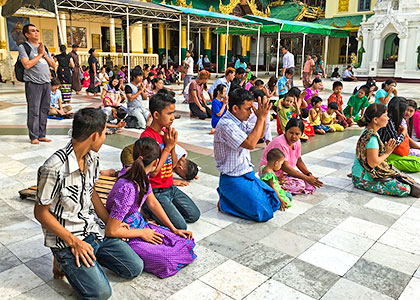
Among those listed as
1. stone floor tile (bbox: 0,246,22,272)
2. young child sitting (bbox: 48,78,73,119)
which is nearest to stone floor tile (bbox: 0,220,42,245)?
stone floor tile (bbox: 0,246,22,272)

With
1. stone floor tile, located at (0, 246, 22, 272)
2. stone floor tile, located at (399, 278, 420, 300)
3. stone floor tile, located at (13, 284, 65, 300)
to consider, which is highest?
stone floor tile, located at (0, 246, 22, 272)

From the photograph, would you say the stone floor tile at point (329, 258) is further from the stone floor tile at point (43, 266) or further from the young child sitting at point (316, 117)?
the young child sitting at point (316, 117)

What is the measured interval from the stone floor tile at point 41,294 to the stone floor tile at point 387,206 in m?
3.27

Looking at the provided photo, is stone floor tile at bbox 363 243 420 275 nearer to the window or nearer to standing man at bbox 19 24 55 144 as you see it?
standing man at bbox 19 24 55 144

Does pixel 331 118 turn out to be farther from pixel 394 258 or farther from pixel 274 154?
pixel 394 258

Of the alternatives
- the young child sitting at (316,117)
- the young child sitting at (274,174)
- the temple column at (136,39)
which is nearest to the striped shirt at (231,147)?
the young child sitting at (274,174)

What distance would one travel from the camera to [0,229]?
3.52 m

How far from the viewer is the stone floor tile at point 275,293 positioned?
2604 mm

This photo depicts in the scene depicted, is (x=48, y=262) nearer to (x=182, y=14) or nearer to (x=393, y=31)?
(x=182, y=14)

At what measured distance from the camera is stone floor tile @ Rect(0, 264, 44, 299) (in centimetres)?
261

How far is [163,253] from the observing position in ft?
9.26

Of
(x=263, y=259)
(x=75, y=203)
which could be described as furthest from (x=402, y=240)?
(x=75, y=203)

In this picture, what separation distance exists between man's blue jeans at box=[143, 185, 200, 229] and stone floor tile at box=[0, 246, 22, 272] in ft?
3.61

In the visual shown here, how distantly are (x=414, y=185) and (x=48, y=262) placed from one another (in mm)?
3993
